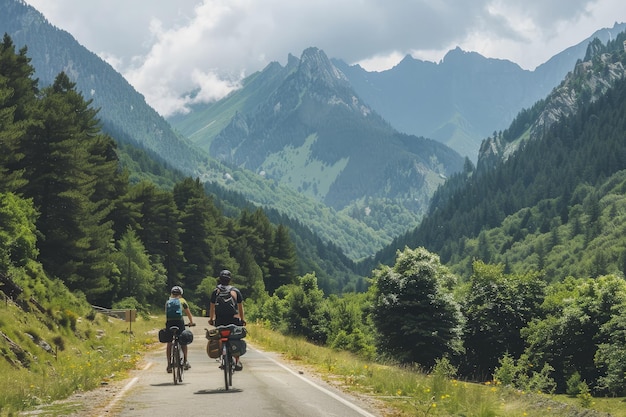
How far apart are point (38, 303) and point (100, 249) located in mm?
26847

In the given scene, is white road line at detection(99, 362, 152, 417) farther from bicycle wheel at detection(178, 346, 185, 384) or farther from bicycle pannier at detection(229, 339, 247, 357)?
bicycle pannier at detection(229, 339, 247, 357)

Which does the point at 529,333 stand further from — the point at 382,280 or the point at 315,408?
the point at 315,408

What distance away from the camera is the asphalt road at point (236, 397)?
1280 centimetres

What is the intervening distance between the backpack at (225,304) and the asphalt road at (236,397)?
1.89 m

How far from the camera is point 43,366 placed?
2280 centimetres

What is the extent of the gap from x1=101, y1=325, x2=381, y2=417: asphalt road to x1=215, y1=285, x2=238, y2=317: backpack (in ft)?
6.18

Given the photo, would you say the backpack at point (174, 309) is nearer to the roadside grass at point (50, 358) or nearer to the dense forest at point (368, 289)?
the roadside grass at point (50, 358)

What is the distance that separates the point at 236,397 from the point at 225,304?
8.57 ft

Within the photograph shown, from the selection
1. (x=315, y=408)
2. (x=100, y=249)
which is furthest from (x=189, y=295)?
(x=315, y=408)

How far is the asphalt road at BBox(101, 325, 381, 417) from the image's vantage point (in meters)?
12.8

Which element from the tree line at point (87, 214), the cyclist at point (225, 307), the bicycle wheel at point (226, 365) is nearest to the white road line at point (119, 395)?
the bicycle wheel at point (226, 365)


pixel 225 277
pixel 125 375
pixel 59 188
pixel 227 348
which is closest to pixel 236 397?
pixel 227 348

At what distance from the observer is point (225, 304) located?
54.3ft

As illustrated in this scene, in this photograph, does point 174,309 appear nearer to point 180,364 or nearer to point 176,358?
point 176,358
